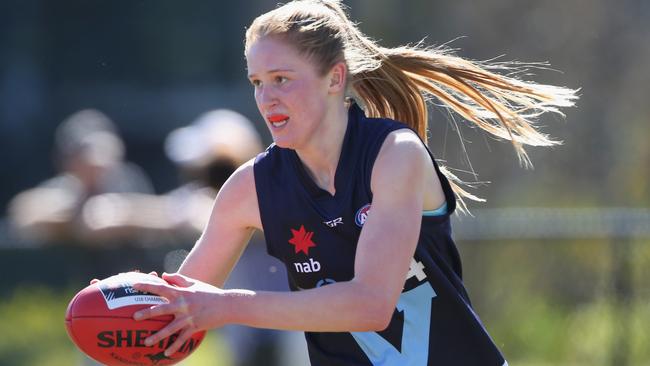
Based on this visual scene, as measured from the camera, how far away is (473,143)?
1345 centimetres

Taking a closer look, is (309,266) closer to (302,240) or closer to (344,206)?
(302,240)

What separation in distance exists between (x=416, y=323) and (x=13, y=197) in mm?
13387

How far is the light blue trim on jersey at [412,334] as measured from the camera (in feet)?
12.5

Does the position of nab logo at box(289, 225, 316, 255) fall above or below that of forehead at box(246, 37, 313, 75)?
below

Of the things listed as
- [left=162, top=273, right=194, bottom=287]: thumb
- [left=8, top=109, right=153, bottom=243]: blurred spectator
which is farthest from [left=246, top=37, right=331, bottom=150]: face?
[left=8, top=109, right=153, bottom=243]: blurred spectator

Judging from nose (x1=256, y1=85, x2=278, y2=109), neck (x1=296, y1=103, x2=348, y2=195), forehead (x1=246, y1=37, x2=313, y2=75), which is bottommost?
neck (x1=296, y1=103, x2=348, y2=195)

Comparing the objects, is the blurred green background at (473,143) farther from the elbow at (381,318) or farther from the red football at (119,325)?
the red football at (119,325)

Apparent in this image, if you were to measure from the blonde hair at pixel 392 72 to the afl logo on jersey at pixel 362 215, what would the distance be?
429 mm

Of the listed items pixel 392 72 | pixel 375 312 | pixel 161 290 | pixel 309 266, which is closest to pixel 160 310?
pixel 161 290

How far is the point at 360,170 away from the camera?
12.2 feet

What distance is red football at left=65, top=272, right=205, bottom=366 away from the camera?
11.5 ft

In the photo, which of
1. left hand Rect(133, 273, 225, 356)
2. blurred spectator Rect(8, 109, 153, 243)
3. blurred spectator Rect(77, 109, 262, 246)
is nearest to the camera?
left hand Rect(133, 273, 225, 356)

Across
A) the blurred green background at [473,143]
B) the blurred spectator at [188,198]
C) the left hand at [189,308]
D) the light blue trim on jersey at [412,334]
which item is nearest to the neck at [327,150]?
the light blue trim on jersey at [412,334]

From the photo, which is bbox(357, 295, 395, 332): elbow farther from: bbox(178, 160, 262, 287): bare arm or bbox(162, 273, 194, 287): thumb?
bbox(178, 160, 262, 287): bare arm
